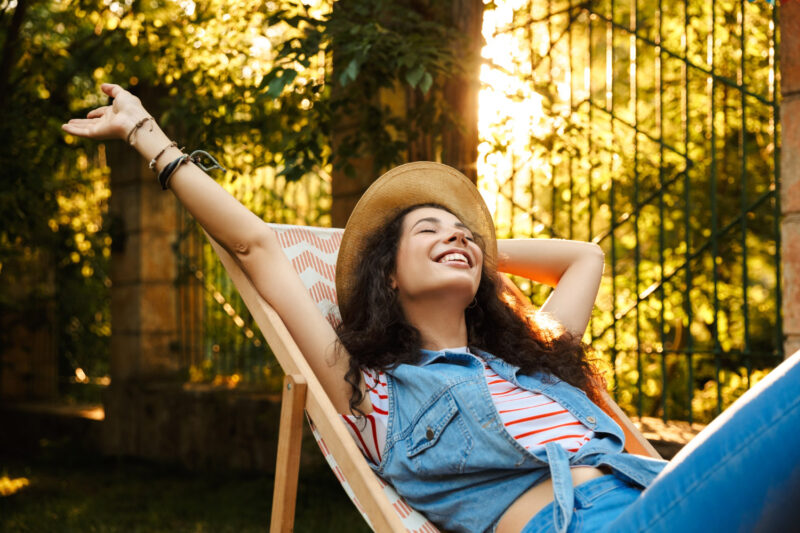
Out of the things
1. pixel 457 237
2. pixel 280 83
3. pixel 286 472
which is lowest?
pixel 286 472

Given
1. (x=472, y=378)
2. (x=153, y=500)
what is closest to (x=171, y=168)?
(x=472, y=378)

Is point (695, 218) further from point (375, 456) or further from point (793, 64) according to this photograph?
point (375, 456)

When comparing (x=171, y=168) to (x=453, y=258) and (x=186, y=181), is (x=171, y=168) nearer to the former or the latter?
(x=186, y=181)

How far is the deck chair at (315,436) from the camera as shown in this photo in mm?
1997

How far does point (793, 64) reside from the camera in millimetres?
3303

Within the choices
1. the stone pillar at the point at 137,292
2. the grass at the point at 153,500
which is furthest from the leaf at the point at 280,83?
the stone pillar at the point at 137,292

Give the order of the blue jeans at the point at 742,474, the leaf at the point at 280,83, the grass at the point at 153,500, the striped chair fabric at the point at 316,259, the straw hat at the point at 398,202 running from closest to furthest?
1. the blue jeans at the point at 742,474
2. the straw hat at the point at 398,202
3. the striped chair fabric at the point at 316,259
4. the leaf at the point at 280,83
5. the grass at the point at 153,500

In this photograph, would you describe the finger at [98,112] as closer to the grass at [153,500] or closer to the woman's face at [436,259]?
the woman's face at [436,259]

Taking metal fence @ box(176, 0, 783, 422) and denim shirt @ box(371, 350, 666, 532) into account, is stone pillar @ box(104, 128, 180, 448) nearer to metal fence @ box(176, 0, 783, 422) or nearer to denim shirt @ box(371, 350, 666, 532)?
metal fence @ box(176, 0, 783, 422)

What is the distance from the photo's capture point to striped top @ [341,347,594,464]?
2164mm

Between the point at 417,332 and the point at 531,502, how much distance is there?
2.01 ft

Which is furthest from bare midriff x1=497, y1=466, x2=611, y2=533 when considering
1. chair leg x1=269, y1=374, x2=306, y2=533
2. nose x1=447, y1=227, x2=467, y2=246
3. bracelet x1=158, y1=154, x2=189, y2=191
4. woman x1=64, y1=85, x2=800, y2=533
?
bracelet x1=158, y1=154, x2=189, y2=191

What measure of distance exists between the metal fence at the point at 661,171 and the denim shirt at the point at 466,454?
185cm

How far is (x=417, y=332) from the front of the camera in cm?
243
